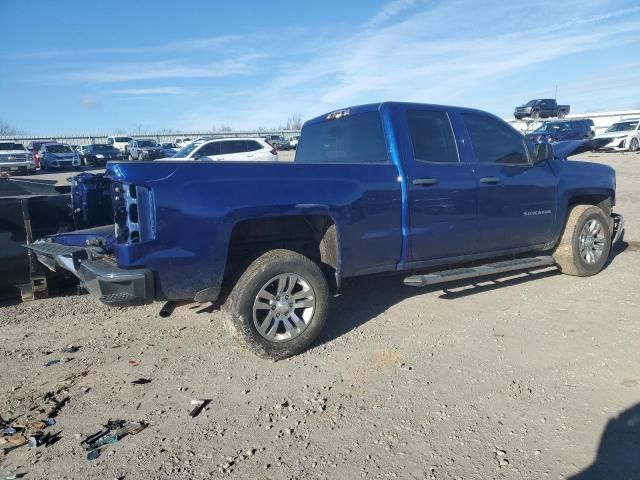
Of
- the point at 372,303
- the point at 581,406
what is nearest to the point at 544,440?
the point at 581,406

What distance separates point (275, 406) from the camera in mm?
3018

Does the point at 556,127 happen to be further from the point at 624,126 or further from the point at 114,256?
the point at 114,256

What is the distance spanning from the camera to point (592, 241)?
5648mm

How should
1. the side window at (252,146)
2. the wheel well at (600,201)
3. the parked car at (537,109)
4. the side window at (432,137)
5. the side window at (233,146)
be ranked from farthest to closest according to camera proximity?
the parked car at (537,109) → the side window at (252,146) → the side window at (233,146) → the wheel well at (600,201) → the side window at (432,137)

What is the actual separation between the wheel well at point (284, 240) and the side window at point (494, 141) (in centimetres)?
188

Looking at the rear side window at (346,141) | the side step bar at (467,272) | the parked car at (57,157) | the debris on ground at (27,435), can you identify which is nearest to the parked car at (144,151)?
the parked car at (57,157)

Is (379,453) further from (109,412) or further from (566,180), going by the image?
(566,180)

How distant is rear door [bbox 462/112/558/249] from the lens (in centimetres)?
462

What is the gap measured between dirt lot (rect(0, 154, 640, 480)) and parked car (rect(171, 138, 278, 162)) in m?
12.3

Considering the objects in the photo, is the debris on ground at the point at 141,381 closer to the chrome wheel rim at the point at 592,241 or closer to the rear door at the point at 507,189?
the rear door at the point at 507,189

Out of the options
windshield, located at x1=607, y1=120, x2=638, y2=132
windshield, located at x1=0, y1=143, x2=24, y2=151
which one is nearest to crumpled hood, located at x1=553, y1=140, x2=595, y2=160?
windshield, located at x1=607, y1=120, x2=638, y2=132

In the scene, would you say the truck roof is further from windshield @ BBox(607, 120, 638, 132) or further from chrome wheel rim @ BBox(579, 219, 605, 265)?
windshield @ BBox(607, 120, 638, 132)

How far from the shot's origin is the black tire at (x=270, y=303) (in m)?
3.47

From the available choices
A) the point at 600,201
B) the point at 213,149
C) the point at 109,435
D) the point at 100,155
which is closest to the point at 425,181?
the point at 109,435
